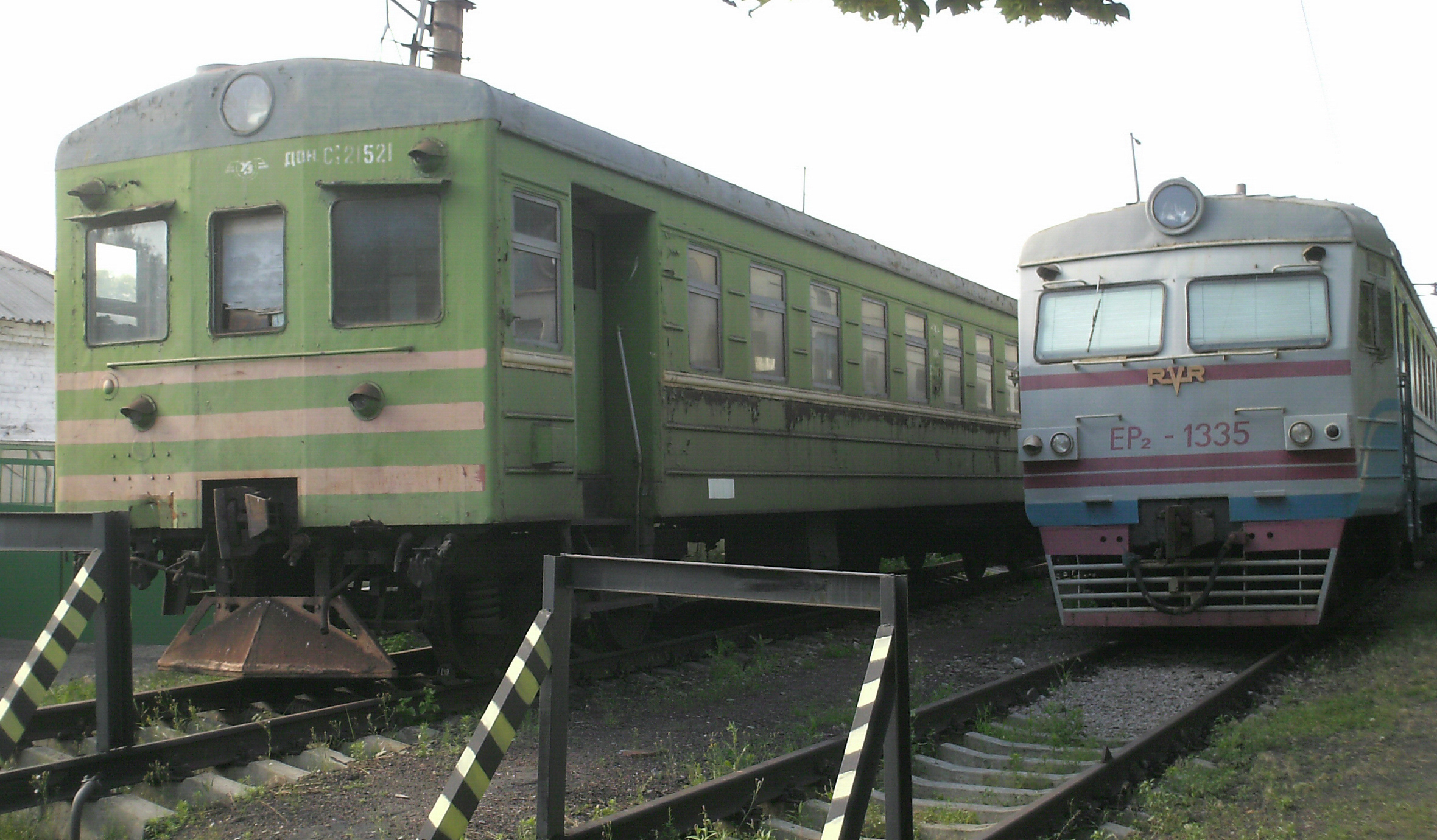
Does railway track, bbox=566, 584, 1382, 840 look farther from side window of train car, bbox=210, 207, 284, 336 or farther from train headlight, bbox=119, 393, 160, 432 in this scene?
train headlight, bbox=119, 393, 160, 432

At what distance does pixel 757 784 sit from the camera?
493 centimetres

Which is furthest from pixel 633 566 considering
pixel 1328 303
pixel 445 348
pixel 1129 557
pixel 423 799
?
pixel 1328 303

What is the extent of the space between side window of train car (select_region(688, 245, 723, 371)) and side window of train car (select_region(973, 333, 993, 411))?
18.1ft

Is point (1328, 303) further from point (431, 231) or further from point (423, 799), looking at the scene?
point (423, 799)

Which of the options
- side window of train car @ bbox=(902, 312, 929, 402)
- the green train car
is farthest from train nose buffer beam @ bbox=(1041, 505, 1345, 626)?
side window of train car @ bbox=(902, 312, 929, 402)

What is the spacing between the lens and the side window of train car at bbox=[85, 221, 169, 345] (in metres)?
7.11

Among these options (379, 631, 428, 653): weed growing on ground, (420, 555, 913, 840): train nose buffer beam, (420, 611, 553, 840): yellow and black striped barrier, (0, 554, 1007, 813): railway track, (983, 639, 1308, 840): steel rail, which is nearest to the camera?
(420, 555, 913, 840): train nose buffer beam

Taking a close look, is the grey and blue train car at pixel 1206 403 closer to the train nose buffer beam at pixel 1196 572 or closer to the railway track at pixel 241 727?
the train nose buffer beam at pixel 1196 572

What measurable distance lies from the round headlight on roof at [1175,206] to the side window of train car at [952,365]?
417 centimetres

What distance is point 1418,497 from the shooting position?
34.9ft

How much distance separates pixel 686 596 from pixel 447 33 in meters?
13.3

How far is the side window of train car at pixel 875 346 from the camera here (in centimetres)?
1102

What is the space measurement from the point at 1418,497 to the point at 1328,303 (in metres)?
3.49

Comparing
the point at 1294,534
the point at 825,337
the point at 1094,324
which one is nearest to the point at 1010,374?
the point at 825,337
